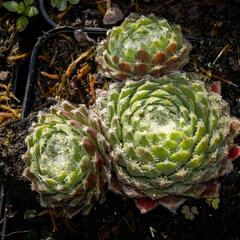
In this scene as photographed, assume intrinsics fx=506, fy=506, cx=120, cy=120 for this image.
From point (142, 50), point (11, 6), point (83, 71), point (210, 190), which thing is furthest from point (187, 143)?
point (11, 6)

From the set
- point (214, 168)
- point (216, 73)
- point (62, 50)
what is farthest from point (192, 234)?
point (62, 50)

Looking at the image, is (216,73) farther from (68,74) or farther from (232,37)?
(68,74)

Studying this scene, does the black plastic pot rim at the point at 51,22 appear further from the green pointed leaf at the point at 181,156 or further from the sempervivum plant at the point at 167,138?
the green pointed leaf at the point at 181,156

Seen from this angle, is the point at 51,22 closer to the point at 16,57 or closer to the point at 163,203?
the point at 16,57

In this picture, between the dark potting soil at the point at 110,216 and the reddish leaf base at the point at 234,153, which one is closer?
the reddish leaf base at the point at 234,153

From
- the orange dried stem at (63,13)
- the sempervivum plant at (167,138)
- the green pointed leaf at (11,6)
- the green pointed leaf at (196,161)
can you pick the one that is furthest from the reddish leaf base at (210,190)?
the green pointed leaf at (11,6)

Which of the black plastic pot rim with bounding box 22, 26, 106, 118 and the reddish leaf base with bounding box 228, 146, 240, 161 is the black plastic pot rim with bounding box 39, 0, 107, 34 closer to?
the black plastic pot rim with bounding box 22, 26, 106, 118
